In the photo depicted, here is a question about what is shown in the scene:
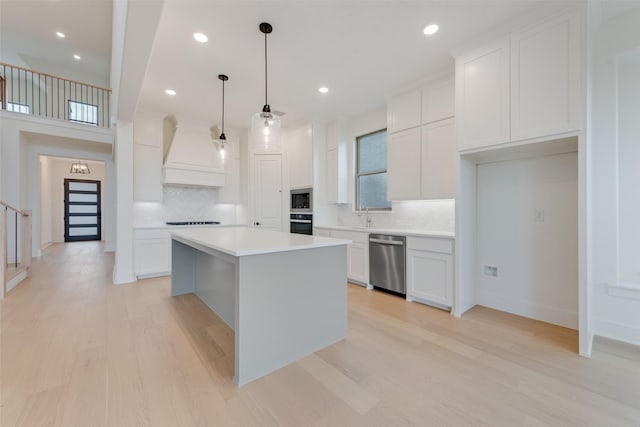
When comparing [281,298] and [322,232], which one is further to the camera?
A: [322,232]

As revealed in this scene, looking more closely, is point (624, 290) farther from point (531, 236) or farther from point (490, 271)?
point (490, 271)

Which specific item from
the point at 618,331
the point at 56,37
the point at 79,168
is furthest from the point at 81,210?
the point at 618,331

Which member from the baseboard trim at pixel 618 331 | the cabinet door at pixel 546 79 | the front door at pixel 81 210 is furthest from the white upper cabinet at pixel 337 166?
the front door at pixel 81 210

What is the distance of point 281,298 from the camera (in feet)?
6.22

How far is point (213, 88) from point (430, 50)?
274cm

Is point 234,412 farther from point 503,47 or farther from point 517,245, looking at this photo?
point 503,47

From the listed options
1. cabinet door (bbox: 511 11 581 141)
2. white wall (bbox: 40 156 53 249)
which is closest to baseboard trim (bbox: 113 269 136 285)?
cabinet door (bbox: 511 11 581 141)

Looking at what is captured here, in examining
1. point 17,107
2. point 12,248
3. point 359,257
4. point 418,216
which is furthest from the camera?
point 17,107

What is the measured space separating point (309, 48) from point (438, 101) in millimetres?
1632

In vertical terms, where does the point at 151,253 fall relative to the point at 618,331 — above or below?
above

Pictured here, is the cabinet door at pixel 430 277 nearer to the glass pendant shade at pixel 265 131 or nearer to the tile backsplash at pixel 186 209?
the glass pendant shade at pixel 265 131

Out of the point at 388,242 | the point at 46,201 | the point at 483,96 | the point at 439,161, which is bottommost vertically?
the point at 388,242

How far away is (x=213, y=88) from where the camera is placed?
3582mm

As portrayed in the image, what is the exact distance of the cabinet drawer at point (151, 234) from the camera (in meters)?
4.12
